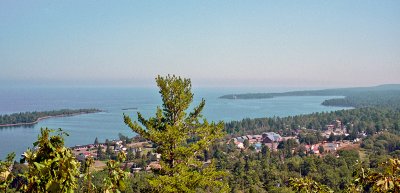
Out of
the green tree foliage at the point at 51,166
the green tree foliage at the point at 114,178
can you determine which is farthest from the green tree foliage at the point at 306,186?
the green tree foliage at the point at 51,166

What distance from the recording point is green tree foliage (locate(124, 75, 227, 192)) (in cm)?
1010

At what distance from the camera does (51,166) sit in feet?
7.06

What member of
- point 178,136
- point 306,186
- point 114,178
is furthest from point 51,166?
point 178,136

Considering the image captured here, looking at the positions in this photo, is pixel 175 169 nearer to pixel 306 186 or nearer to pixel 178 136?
pixel 178 136

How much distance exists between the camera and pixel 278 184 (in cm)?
3112

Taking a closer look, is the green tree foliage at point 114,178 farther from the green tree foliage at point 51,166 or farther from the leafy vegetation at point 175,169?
the green tree foliage at point 51,166

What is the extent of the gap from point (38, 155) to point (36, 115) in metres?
103

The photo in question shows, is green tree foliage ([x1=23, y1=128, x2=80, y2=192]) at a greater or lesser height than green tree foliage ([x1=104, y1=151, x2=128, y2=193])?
greater

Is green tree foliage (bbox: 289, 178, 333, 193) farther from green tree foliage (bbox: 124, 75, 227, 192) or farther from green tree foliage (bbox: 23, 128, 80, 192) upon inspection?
green tree foliage (bbox: 124, 75, 227, 192)

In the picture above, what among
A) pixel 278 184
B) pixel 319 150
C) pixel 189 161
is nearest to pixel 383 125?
pixel 319 150

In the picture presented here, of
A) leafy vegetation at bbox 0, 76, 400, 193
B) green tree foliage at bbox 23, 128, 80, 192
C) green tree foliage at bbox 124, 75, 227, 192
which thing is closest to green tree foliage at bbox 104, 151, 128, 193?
leafy vegetation at bbox 0, 76, 400, 193

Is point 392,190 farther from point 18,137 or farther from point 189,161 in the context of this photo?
point 18,137

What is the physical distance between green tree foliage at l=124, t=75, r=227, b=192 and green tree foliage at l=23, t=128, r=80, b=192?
7685mm

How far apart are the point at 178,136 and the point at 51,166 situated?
26.6 ft
